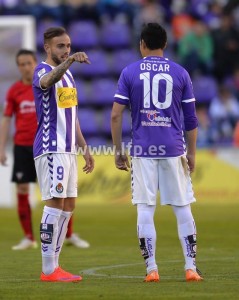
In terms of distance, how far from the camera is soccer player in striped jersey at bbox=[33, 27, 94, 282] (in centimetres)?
881

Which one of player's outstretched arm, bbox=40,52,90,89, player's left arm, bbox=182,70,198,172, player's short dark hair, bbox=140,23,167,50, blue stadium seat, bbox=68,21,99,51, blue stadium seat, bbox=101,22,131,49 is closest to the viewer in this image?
player's outstretched arm, bbox=40,52,90,89

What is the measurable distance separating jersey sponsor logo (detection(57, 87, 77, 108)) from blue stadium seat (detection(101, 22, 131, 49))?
17.1 m

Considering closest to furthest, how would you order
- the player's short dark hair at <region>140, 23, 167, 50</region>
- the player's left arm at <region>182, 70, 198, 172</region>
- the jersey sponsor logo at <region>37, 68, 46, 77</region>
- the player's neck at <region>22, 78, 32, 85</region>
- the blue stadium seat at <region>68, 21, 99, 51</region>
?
the player's short dark hair at <region>140, 23, 167, 50</region> → the player's left arm at <region>182, 70, 198, 172</region> → the jersey sponsor logo at <region>37, 68, 46, 77</region> → the player's neck at <region>22, 78, 32, 85</region> → the blue stadium seat at <region>68, 21, 99, 51</region>

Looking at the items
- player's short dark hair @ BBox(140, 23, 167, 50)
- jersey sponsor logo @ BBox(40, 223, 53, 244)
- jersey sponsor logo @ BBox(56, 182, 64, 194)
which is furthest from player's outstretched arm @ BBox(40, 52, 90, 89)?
jersey sponsor logo @ BBox(40, 223, 53, 244)

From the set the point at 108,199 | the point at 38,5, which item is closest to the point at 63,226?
the point at 108,199

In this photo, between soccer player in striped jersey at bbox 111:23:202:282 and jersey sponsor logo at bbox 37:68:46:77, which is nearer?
soccer player in striped jersey at bbox 111:23:202:282

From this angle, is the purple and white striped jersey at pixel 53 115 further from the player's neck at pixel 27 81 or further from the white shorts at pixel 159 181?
the player's neck at pixel 27 81

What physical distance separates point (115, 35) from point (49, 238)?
17475 millimetres

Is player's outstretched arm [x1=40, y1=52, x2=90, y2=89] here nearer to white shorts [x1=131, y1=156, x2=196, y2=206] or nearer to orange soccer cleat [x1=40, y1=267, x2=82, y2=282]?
white shorts [x1=131, y1=156, x2=196, y2=206]

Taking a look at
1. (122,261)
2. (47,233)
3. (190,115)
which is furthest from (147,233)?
(122,261)

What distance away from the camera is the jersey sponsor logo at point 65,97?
885cm

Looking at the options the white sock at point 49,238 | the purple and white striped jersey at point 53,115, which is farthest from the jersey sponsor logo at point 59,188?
the purple and white striped jersey at point 53,115

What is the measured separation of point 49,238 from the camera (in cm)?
885

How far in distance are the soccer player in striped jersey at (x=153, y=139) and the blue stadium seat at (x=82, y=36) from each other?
673 inches
